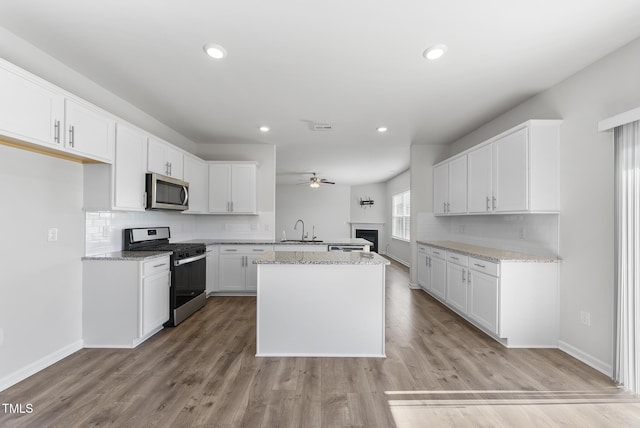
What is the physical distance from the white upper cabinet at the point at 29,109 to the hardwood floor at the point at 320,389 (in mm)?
1842

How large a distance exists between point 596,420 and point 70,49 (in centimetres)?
464

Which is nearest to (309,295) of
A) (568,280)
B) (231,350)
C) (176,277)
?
(231,350)

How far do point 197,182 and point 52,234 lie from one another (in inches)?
87.5

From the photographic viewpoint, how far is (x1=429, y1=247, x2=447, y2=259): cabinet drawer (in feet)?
13.7

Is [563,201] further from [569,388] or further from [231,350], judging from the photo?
[231,350]

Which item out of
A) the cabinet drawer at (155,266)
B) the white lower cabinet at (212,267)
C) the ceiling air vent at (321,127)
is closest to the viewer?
the cabinet drawer at (155,266)

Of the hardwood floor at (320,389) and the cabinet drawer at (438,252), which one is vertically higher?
the cabinet drawer at (438,252)

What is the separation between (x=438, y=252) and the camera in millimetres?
4387

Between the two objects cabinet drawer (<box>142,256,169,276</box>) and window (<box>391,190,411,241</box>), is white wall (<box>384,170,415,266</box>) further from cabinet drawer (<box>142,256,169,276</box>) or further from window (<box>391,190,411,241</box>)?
cabinet drawer (<box>142,256,169,276</box>)

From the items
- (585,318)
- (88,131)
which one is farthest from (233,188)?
(585,318)

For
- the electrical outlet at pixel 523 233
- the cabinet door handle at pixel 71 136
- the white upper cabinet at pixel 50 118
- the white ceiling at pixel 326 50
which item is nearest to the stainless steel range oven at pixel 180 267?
the white upper cabinet at pixel 50 118

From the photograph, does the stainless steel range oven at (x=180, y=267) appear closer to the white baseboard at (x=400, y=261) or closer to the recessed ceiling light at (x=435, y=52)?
the recessed ceiling light at (x=435, y=52)

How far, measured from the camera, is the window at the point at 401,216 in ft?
27.6

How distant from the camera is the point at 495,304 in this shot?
9.76 ft
